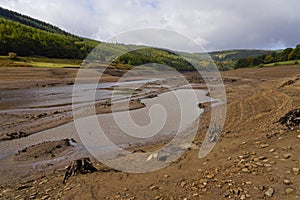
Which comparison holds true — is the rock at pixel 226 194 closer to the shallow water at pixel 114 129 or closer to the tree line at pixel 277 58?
the shallow water at pixel 114 129

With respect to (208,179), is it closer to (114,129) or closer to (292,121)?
(292,121)

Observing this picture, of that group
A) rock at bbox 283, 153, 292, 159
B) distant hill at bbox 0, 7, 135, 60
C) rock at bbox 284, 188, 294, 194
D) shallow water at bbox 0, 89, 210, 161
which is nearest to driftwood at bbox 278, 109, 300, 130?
Answer: rock at bbox 283, 153, 292, 159

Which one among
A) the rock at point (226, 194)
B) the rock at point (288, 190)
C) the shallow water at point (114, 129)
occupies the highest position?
the rock at point (288, 190)

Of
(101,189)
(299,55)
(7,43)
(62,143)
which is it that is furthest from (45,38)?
(101,189)

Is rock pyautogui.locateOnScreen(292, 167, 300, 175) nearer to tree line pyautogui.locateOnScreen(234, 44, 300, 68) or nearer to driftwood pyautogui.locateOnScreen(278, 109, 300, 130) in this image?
driftwood pyautogui.locateOnScreen(278, 109, 300, 130)

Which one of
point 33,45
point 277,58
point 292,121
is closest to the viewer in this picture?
point 292,121

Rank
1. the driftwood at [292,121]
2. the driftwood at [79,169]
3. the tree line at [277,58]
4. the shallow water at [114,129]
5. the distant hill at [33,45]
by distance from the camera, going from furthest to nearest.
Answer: the tree line at [277,58] → the distant hill at [33,45] → the shallow water at [114,129] → the driftwood at [292,121] → the driftwood at [79,169]

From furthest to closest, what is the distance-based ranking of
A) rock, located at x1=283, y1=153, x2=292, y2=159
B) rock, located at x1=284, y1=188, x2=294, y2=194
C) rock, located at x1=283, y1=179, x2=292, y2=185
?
rock, located at x1=283, y1=153, x2=292, y2=159
rock, located at x1=283, y1=179, x2=292, y2=185
rock, located at x1=284, y1=188, x2=294, y2=194

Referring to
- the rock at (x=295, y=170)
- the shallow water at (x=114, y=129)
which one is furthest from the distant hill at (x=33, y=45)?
the rock at (x=295, y=170)

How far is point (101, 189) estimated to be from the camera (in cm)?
495

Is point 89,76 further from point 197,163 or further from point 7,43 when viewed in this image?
point 197,163

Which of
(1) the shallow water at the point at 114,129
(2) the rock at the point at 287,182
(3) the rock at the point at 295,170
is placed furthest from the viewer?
(1) the shallow water at the point at 114,129

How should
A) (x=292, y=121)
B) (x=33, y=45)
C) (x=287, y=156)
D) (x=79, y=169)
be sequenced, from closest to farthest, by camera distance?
(x=287, y=156), (x=79, y=169), (x=292, y=121), (x=33, y=45)

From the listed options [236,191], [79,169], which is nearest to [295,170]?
[236,191]
